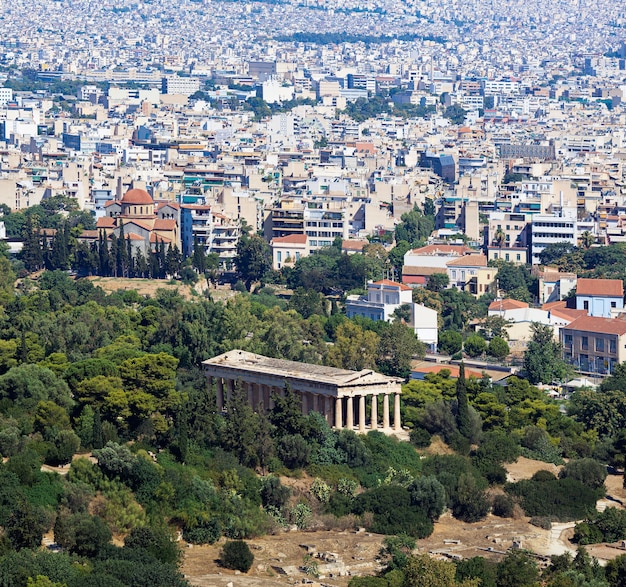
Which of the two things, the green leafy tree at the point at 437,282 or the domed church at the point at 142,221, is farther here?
the domed church at the point at 142,221

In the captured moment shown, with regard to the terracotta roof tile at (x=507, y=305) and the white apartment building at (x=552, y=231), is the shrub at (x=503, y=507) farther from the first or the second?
the white apartment building at (x=552, y=231)

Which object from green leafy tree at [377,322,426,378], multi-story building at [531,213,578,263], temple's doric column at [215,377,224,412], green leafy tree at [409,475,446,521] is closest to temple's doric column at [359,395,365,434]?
temple's doric column at [215,377,224,412]

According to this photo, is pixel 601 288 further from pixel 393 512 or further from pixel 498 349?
pixel 393 512

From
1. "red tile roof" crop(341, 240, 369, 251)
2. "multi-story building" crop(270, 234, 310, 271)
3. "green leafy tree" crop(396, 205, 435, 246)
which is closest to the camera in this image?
"multi-story building" crop(270, 234, 310, 271)

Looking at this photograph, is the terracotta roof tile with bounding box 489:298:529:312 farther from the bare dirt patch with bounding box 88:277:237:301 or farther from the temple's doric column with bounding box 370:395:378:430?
the temple's doric column with bounding box 370:395:378:430

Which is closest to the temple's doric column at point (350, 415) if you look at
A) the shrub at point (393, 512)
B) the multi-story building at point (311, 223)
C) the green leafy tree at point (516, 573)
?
the shrub at point (393, 512)

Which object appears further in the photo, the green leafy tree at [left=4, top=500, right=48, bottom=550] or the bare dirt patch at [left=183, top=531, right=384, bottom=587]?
the bare dirt patch at [left=183, top=531, right=384, bottom=587]

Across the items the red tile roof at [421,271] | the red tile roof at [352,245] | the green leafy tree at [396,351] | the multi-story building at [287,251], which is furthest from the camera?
the red tile roof at [352,245]

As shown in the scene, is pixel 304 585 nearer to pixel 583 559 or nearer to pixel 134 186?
pixel 583 559
